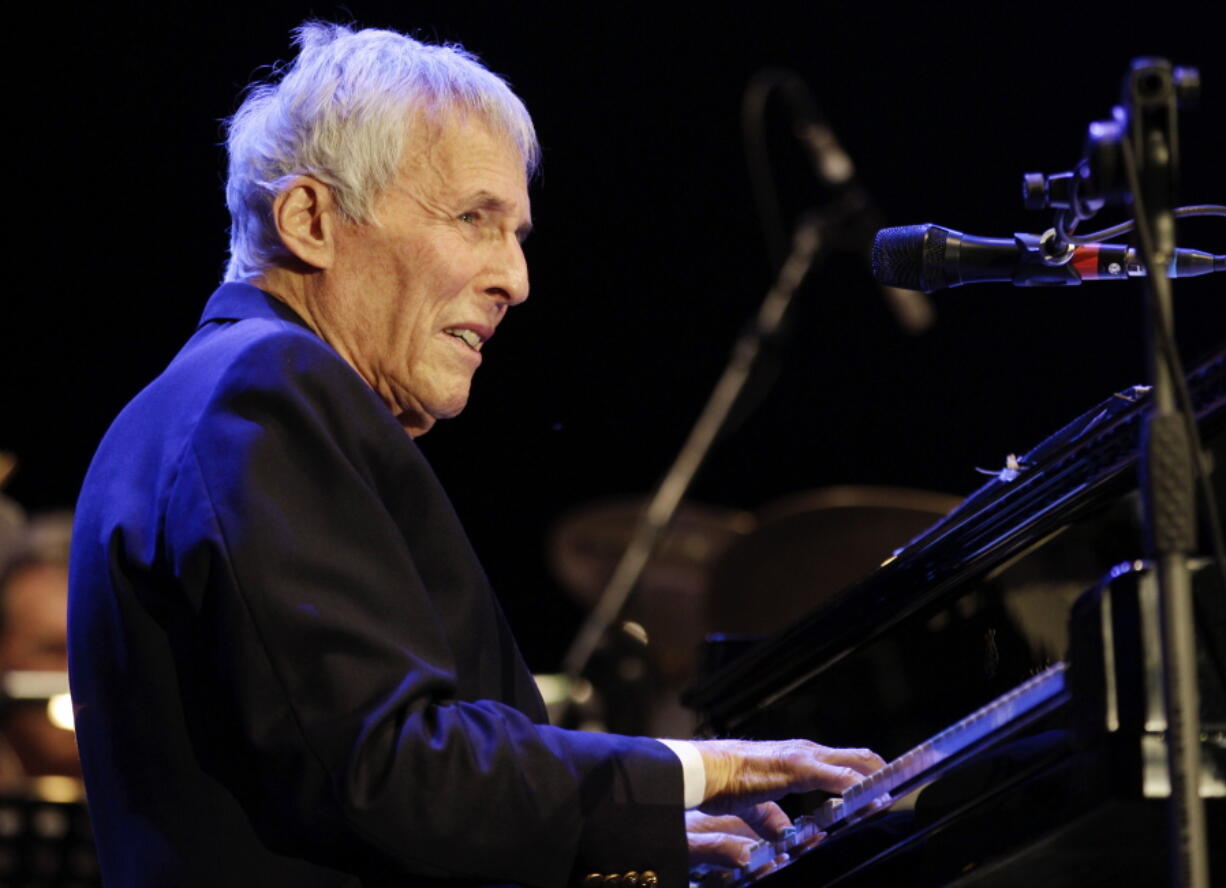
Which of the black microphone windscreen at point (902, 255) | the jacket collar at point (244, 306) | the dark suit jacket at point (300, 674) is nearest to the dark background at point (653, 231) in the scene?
the black microphone windscreen at point (902, 255)

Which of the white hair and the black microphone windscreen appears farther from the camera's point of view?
the white hair

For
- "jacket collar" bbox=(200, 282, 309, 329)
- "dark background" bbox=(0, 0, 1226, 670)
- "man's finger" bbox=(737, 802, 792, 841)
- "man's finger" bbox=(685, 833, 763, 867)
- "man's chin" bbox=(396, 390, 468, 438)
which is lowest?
"man's finger" bbox=(685, 833, 763, 867)

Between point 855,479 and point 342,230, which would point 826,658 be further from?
point 855,479

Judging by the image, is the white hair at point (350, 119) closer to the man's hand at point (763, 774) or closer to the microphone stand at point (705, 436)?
the man's hand at point (763, 774)

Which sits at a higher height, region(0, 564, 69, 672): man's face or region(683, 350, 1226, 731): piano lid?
region(0, 564, 69, 672): man's face

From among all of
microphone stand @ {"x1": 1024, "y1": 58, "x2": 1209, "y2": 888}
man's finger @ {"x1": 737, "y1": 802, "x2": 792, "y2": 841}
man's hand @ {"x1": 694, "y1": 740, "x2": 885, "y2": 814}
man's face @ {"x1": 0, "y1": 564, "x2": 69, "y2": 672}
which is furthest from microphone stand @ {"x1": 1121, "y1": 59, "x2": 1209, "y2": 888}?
man's face @ {"x1": 0, "y1": 564, "x2": 69, "y2": 672}

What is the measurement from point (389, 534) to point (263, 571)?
16 centimetres

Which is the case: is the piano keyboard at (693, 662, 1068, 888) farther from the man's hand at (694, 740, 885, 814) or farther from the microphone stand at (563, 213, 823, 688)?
the microphone stand at (563, 213, 823, 688)

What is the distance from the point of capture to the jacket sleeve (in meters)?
1.53

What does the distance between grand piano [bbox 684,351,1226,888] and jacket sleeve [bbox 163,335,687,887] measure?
0.94 ft

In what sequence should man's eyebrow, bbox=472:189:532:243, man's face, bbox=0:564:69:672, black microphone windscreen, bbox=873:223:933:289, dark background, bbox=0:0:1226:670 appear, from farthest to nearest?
dark background, bbox=0:0:1226:670 → man's face, bbox=0:564:69:672 → man's eyebrow, bbox=472:189:532:243 → black microphone windscreen, bbox=873:223:933:289

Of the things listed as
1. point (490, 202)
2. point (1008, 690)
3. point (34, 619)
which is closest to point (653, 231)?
point (34, 619)

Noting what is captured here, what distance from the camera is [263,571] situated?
60.8 inches

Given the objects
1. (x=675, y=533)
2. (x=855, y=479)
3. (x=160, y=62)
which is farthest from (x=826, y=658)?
(x=160, y=62)
